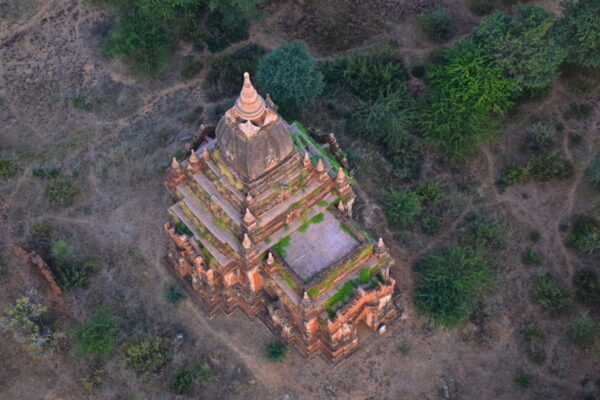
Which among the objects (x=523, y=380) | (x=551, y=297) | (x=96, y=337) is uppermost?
(x=96, y=337)

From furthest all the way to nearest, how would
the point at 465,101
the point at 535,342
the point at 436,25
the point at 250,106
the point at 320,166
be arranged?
1. the point at 436,25
2. the point at 465,101
3. the point at 535,342
4. the point at 320,166
5. the point at 250,106

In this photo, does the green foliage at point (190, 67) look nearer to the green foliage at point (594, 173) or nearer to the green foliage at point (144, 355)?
the green foliage at point (144, 355)

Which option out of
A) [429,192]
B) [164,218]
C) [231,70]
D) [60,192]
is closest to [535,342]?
[429,192]

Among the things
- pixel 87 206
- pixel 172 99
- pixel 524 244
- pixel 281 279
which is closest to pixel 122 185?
pixel 87 206

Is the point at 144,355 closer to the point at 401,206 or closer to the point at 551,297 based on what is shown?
the point at 401,206

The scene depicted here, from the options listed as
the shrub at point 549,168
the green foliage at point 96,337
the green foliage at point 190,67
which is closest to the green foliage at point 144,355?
the green foliage at point 96,337

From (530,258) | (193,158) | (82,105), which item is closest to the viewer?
(193,158)

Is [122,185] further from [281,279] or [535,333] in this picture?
[535,333]
